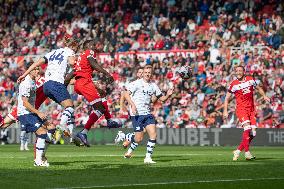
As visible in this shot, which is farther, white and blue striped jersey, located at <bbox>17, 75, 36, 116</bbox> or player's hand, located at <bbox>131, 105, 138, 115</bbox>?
player's hand, located at <bbox>131, 105, 138, 115</bbox>

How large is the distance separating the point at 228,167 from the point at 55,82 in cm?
436

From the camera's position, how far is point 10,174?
621 inches

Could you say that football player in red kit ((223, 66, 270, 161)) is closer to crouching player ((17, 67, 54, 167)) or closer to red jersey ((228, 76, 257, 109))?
red jersey ((228, 76, 257, 109))

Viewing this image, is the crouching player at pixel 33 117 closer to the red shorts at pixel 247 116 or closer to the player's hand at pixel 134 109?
the player's hand at pixel 134 109

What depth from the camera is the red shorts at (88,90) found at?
20.8 meters

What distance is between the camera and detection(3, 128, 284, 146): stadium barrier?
110 feet

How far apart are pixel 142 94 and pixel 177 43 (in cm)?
1975

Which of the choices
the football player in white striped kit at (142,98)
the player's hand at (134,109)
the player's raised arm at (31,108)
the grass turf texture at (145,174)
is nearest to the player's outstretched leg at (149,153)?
the grass turf texture at (145,174)

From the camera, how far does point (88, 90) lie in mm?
20812

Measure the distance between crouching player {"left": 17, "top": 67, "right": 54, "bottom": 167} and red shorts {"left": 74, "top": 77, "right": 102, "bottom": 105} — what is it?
1.59m

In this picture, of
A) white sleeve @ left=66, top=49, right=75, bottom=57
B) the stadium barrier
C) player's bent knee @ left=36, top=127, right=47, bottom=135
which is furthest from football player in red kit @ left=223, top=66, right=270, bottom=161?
the stadium barrier

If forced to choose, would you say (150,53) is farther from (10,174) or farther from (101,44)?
(10,174)

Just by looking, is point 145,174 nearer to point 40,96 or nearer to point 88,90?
point 40,96

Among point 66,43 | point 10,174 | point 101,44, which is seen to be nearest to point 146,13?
point 101,44
